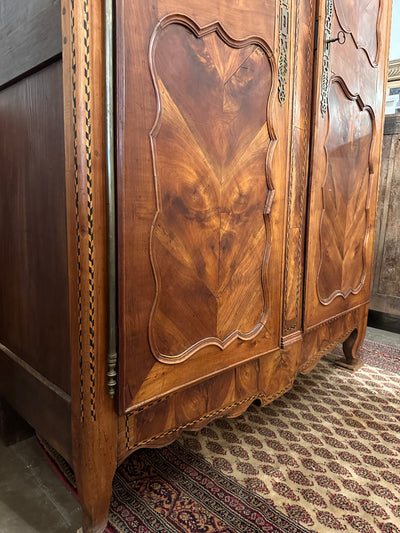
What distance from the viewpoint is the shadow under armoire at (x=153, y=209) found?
2.81 feet

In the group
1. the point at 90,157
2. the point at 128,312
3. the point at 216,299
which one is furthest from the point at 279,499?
the point at 90,157

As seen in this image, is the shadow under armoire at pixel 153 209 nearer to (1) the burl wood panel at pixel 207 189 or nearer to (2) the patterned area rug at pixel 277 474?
(1) the burl wood panel at pixel 207 189

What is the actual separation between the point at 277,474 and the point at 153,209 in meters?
0.93

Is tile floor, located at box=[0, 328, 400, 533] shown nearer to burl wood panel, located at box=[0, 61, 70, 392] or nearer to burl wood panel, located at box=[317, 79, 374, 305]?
burl wood panel, located at box=[0, 61, 70, 392]

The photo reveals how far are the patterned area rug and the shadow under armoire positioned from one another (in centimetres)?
19

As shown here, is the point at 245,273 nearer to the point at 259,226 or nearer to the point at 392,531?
the point at 259,226

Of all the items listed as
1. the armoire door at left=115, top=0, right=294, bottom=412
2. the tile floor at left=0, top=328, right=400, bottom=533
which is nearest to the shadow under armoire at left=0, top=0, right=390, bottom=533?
the armoire door at left=115, top=0, right=294, bottom=412

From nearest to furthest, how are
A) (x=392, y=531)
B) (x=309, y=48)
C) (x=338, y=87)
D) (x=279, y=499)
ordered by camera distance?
1. (x=392, y=531)
2. (x=279, y=499)
3. (x=309, y=48)
4. (x=338, y=87)

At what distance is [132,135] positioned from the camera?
87 cm

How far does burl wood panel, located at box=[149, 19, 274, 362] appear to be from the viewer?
95 cm

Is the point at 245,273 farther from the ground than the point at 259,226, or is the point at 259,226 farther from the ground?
the point at 259,226

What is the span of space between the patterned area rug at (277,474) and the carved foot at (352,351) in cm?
32

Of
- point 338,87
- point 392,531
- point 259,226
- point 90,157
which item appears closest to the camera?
point 90,157

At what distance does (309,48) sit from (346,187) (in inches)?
23.4
